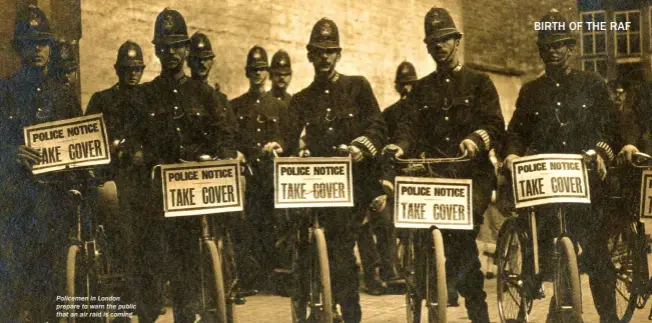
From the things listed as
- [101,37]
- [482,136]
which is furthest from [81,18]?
[482,136]

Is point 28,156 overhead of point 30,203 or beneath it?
overhead

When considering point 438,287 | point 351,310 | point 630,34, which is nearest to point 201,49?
point 351,310

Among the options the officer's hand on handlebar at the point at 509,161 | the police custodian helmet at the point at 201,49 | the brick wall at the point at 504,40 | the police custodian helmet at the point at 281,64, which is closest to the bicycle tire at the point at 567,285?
the officer's hand on handlebar at the point at 509,161

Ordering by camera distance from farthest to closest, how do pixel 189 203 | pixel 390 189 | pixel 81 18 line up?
pixel 81 18, pixel 390 189, pixel 189 203

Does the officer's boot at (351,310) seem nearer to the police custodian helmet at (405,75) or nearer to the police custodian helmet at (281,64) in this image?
the police custodian helmet at (281,64)

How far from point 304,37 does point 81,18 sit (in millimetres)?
3755

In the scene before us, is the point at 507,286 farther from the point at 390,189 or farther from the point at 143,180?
the point at 143,180

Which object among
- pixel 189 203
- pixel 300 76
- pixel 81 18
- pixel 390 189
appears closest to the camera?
pixel 189 203

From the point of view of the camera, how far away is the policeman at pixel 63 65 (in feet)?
25.0

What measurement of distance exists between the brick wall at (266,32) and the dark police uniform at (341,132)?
122 inches

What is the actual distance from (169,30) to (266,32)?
17.2 ft

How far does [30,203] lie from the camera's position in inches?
294

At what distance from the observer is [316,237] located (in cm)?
690

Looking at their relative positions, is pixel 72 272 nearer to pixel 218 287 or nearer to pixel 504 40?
pixel 218 287
